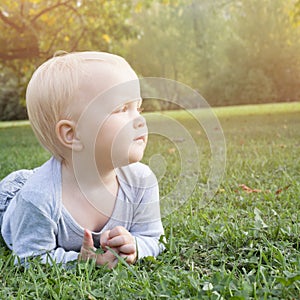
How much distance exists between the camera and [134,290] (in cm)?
138

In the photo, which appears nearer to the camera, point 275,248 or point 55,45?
point 275,248

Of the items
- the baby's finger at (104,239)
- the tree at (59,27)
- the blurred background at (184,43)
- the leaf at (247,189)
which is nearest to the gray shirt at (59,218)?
the baby's finger at (104,239)

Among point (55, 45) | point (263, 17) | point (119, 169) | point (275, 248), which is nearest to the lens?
point (275, 248)

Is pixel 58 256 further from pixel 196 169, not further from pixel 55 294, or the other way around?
pixel 196 169

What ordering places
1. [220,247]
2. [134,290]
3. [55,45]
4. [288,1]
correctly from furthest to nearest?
[288,1], [55,45], [220,247], [134,290]

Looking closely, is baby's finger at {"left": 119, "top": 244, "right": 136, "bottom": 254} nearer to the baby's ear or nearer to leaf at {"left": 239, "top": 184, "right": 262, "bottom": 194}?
the baby's ear

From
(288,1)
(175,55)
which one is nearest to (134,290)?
(288,1)

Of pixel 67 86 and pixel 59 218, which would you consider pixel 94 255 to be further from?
pixel 67 86

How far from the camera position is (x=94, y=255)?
1683mm

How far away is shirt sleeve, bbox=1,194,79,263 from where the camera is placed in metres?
1.73

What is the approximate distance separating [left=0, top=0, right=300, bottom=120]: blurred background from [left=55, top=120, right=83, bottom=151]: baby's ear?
27.4ft

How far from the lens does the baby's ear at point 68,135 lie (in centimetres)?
171

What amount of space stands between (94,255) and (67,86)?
566 mm

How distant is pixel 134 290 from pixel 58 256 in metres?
0.45
